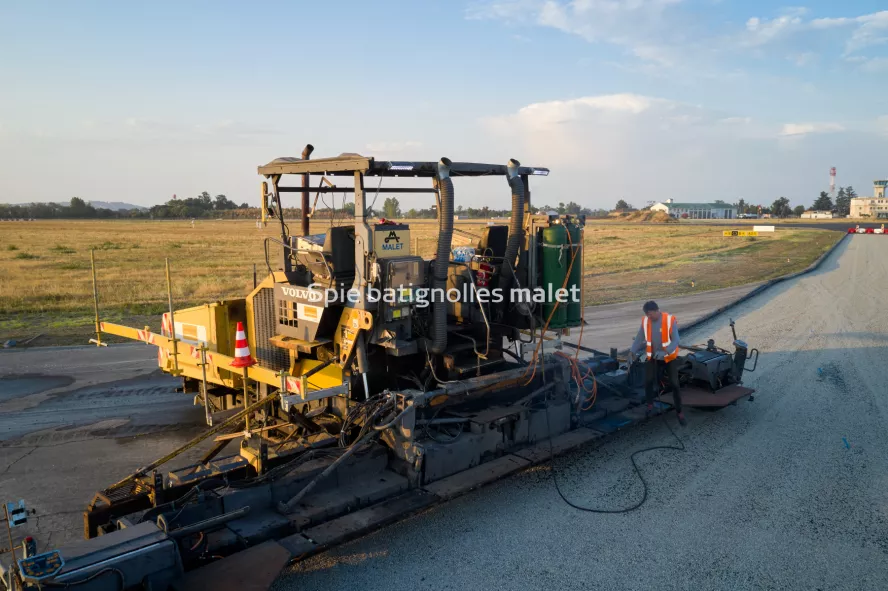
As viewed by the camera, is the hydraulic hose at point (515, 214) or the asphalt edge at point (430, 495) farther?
the hydraulic hose at point (515, 214)

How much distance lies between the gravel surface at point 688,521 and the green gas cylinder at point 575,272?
1662 mm

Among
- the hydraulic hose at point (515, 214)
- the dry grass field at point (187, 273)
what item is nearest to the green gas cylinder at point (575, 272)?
the hydraulic hose at point (515, 214)

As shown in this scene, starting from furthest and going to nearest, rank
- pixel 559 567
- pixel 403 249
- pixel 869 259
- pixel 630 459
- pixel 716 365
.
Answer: pixel 869 259
pixel 716 365
pixel 630 459
pixel 403 249
pixel 559 567

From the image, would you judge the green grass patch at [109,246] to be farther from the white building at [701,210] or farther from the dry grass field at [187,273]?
the white building at [701,210]

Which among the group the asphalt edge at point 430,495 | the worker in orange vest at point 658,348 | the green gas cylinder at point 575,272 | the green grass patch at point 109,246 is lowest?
the asphalt edge at point 430,495

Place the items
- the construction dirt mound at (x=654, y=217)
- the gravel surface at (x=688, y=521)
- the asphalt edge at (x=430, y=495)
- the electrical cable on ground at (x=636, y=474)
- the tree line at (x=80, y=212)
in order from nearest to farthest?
the asphalt edge at (x=430, y=495) → the gravel surface at (x=688, y=521) → the electrical cable on ground at (x=636, y=474) → the construction dirt mound at (x=654, y=217) → the tree line at (x=80, y=212)

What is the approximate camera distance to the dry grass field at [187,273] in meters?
15.9

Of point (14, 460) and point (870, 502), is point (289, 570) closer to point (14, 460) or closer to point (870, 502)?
point (14, 460)

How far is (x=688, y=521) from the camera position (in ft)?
19.4

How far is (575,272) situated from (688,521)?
9.31ft

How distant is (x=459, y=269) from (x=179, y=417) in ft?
15.9

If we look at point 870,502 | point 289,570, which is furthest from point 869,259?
point 289,570

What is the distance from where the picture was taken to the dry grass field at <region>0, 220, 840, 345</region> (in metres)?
15.9

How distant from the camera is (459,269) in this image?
7074 mm
